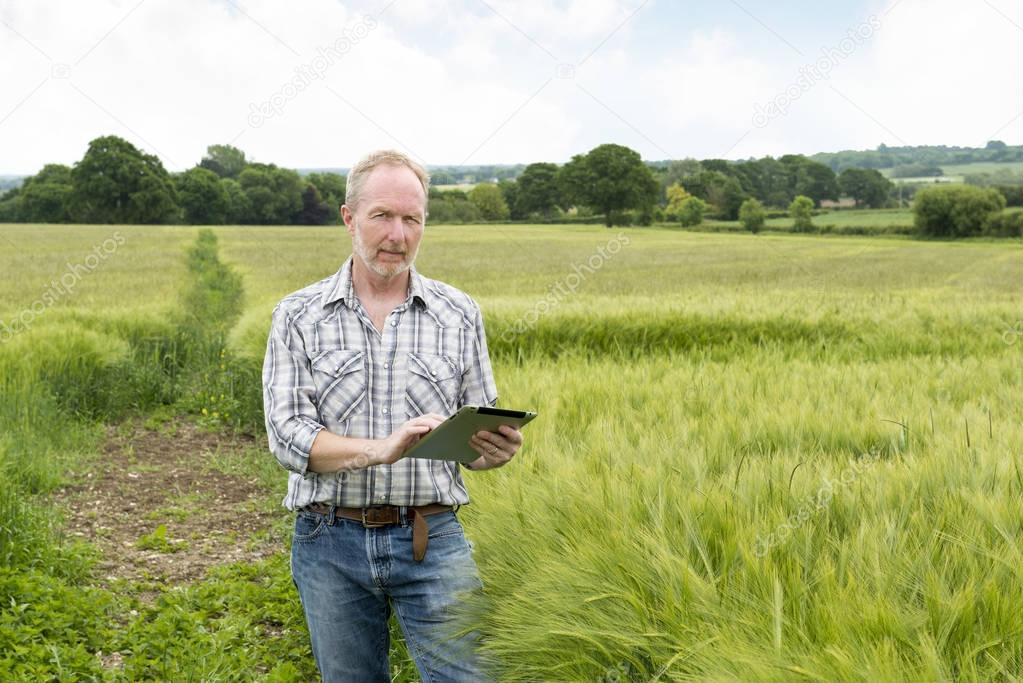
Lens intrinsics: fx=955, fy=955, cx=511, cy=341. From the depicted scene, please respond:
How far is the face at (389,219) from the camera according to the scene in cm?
Result: 258

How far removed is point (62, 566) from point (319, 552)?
2816mm

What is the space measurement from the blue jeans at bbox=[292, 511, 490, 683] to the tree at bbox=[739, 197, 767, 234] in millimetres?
38533

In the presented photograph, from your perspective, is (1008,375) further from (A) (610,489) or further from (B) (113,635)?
(B) (113,635)

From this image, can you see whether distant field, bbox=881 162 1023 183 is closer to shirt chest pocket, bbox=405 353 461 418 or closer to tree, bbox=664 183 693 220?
tree, bbox=664 183 693 220

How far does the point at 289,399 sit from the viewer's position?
2592 millimetres

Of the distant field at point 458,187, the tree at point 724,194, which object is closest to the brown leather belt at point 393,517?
the tree at point 724,194

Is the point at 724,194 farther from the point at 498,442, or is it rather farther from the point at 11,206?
the point at 498,442

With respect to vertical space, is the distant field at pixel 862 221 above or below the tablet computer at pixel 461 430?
above

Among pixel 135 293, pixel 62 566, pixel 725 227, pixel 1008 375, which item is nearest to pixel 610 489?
pixel 62 566

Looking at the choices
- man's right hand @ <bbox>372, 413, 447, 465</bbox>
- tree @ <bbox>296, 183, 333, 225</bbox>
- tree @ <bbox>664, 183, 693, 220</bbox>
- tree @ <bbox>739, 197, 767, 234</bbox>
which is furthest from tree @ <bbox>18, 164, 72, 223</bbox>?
man's right hand @ <bbox>372, 413, 447, 465</bbox>

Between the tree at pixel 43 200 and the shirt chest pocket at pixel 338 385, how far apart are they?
59853 mm

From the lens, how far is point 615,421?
12.5 ft

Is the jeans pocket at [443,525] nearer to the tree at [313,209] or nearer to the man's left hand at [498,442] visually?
the man's left hand at [498,442]

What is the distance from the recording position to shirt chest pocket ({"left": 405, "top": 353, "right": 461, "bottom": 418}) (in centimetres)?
267
